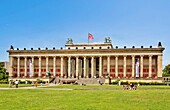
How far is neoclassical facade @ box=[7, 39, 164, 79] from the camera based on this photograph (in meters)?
110

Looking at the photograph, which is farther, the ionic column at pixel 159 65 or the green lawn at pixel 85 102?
the ionic column at pixel 159 65

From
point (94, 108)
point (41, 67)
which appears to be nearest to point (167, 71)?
point (41, 67)

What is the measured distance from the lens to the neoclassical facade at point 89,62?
4311 inches

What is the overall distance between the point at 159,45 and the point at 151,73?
40.4ft

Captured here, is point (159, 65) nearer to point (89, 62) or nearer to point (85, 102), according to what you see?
point (89, 62)

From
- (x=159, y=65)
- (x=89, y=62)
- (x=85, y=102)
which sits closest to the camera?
(x=85, y=102)

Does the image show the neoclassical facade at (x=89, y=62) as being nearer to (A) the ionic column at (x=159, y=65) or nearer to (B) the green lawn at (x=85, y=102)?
(A) the ionic column at (x=159, y=65)

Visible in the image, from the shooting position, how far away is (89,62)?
402 ft

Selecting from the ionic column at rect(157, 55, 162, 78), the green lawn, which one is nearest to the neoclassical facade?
the ionic column at rect(157, 55, 162, 78)

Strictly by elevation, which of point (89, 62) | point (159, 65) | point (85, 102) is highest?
point (89, 62)

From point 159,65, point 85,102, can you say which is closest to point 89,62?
point 159,65

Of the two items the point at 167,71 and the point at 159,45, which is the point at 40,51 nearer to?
the point at 159,45

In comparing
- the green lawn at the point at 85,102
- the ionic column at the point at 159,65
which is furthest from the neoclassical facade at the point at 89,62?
the green lawn at the point at 85,102

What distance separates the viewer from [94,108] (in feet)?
64.5
